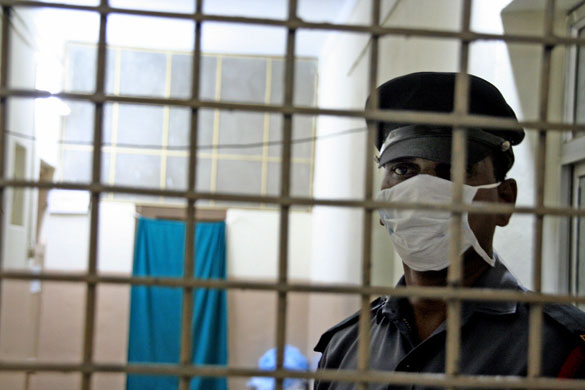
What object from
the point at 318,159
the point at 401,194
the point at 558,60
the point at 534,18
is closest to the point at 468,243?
the point at 401,194

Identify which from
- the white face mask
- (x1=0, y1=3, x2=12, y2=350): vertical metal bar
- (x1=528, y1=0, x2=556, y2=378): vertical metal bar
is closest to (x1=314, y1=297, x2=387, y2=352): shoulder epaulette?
the white face mask

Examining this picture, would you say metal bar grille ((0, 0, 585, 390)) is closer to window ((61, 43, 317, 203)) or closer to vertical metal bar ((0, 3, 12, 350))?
vertical metal bar ((0, 3, 12, 350))

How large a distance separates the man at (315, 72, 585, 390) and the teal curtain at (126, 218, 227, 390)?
4639mm

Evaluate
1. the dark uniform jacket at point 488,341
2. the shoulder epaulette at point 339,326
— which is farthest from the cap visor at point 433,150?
the shoulder epaulette at point 339,326

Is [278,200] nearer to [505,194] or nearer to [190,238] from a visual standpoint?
[190,238]

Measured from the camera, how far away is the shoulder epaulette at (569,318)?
0.97 m

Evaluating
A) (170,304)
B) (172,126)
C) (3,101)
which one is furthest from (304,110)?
(172,126)

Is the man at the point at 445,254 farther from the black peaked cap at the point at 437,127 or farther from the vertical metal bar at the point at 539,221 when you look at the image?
the vertical metal bar at the point at 539,221

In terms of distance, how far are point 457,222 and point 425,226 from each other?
47cm

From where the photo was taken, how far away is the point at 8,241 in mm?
4250

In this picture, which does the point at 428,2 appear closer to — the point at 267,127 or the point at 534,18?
the point at 534,18

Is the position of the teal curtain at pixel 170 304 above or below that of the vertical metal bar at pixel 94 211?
below

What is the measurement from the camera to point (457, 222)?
0.58 m

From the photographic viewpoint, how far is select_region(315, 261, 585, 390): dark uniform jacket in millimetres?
977
